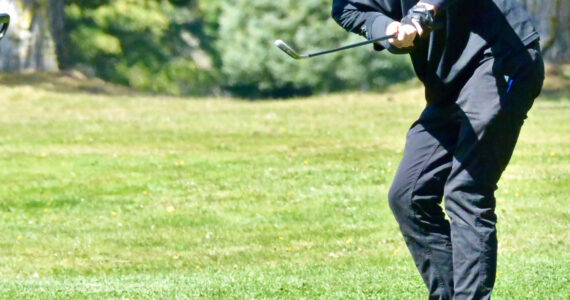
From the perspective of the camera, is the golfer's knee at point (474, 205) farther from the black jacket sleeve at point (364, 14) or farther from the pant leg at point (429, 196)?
the black jacket sleeve at point (364, 14)

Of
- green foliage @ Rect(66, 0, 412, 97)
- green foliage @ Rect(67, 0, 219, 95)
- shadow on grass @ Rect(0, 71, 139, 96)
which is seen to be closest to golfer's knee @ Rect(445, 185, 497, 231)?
shadow on grass @ Rect(0, 71, 139, 96)

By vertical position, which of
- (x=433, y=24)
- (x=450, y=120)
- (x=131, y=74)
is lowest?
(x=131, y=74)

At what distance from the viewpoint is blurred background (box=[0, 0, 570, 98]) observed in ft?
70.0

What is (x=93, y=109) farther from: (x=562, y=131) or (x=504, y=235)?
(x=504, y=235)

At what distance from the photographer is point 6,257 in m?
8.90

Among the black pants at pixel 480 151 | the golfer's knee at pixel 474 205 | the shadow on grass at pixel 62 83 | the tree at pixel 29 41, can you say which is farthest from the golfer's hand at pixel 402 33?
the tree at pixel 29 41

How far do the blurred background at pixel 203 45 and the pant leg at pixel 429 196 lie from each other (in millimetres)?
15416

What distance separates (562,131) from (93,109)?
7.69 m

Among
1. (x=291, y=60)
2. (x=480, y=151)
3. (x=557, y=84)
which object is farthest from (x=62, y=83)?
(x=480, y=151)

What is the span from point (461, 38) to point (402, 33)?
38 cm

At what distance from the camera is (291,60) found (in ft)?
90.2

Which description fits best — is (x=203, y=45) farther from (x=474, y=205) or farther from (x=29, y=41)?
(x=474, y=205)

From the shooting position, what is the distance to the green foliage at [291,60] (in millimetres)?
26203

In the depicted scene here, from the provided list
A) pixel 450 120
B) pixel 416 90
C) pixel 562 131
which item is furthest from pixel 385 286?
pixel 416 90
